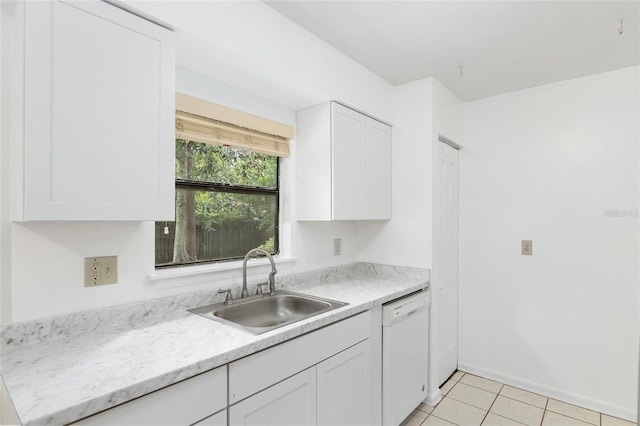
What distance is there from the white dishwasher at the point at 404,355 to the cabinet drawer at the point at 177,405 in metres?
1.15

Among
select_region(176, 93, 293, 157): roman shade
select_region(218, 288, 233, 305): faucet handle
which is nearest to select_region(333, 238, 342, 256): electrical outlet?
select_region(176, 93, 293, 157): roman shade

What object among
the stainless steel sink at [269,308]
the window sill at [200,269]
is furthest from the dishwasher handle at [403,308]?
the window sill at [200,269]

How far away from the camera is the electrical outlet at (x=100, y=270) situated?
1.43 m

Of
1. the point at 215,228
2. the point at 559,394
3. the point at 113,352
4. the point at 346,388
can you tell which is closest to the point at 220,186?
the point at 215,228

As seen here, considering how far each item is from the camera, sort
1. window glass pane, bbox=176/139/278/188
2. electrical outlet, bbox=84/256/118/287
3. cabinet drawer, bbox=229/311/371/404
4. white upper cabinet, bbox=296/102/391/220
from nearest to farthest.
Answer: cabinet drawer, bbox=229/311/371/404 → electrical outlet, bbox=84/256/118/287 → window glass pane, bbox=176/139/278/188 → white upper cabinet, bbox=296/102/391/220

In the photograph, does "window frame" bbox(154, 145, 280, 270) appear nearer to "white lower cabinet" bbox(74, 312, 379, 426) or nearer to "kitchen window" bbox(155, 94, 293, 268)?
"kitchen window" bbox(155, 94, 293, 268)

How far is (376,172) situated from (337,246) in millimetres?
673

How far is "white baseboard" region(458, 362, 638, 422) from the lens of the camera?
2410mm

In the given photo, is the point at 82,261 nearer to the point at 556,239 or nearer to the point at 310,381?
the point at 310,381

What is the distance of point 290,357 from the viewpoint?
146 cm

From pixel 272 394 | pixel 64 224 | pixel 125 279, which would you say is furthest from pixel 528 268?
pixel 64 224

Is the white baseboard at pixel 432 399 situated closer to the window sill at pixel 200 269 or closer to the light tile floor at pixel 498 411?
Answer: the light tile floor at pixel 498 411

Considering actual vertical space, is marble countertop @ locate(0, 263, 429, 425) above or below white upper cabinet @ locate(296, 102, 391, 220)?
below

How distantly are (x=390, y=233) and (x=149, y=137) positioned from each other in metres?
1.97
